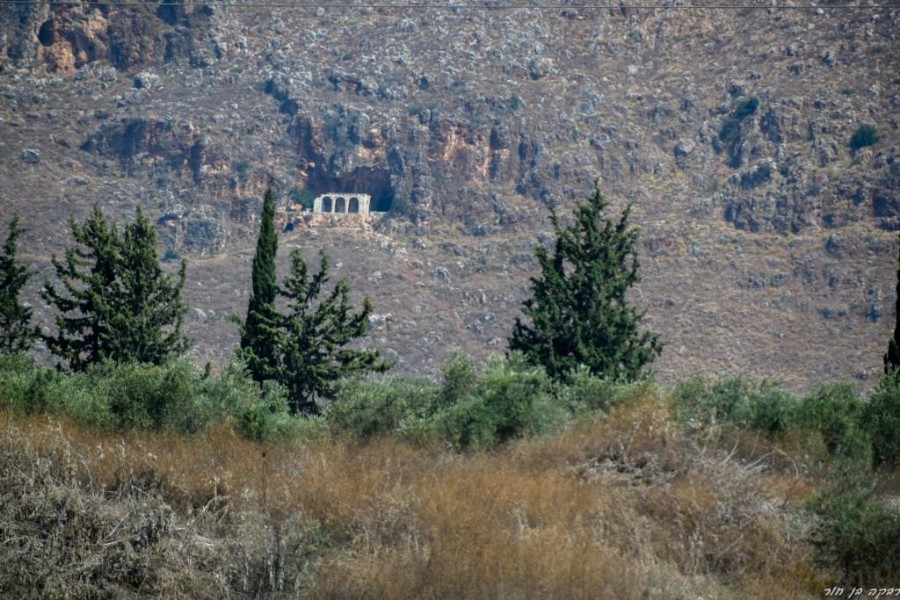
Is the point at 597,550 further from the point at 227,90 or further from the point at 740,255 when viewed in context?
the point at 227,90

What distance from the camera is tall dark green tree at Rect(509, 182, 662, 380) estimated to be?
97.0ft

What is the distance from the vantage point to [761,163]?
76438 millimetres

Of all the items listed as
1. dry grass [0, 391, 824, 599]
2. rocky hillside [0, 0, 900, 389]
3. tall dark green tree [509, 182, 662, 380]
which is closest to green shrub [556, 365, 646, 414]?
dry grass [0, 391, 824, 599]

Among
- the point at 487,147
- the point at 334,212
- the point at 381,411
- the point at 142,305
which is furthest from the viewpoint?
the point at 487,147

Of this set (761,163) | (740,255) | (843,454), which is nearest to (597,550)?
(843,454)

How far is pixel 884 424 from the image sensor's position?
15633mm

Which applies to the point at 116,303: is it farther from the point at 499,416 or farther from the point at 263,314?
the point at 499,416

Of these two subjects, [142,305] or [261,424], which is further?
[142,305]

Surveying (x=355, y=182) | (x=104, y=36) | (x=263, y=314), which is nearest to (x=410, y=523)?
(x=263, y=314)

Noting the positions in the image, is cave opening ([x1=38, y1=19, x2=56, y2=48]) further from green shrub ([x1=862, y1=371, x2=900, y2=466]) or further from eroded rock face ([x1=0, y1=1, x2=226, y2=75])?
green shrub ([x1=862, y1=371, x2=900, y2=466])

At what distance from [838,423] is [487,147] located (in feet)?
220

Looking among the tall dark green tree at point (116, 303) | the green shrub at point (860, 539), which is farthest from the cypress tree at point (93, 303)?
the green shrub at point (860, 539)

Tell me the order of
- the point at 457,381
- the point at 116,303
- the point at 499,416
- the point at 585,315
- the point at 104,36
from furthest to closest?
the point at 104,36, the point at 585,315, the point at 116,303, the point at 457,381, the point at 499,416

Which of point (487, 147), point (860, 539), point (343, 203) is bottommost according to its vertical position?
point (860, 539)
